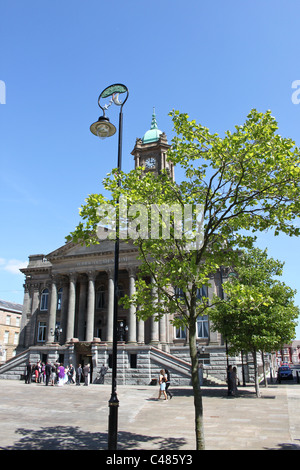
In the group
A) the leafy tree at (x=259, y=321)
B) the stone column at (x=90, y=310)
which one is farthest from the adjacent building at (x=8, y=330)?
the leafy tree at (x=259, y=321)

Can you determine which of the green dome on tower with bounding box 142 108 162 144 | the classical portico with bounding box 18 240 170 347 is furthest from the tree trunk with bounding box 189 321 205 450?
the green dome on tower with bounding box 142 108 162 144

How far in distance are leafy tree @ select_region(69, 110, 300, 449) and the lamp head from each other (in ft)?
6.16

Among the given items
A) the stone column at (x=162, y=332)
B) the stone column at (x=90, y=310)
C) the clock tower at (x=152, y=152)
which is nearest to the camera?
the stone column at (x=162, y=332)

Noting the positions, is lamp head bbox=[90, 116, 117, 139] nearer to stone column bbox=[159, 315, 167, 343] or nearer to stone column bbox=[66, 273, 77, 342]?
stone column bbox=[159, 315, 167, 343]

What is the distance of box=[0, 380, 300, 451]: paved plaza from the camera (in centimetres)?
1066

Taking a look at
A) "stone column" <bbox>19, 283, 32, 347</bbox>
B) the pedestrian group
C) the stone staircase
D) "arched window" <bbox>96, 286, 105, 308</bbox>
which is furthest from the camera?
"stone column" <bbox>19, 283, 32, 347</bbox>

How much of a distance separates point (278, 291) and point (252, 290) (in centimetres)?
1530

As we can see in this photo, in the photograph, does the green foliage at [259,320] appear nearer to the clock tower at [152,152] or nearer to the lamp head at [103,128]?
the lamp head at [103,128]

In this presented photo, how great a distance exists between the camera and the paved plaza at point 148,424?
35.0 feet

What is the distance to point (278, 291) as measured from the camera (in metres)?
23.3

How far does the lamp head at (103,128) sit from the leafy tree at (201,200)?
6.16 ft

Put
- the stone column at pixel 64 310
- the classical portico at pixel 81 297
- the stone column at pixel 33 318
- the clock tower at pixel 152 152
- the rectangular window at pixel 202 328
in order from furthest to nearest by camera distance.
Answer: the clock tower at pixel 152 152
the stone column at pixel 33 318
the stone column at pixel 64 310
the classical portico at pixel 81 297
the rectangular window at pixel 202 328
